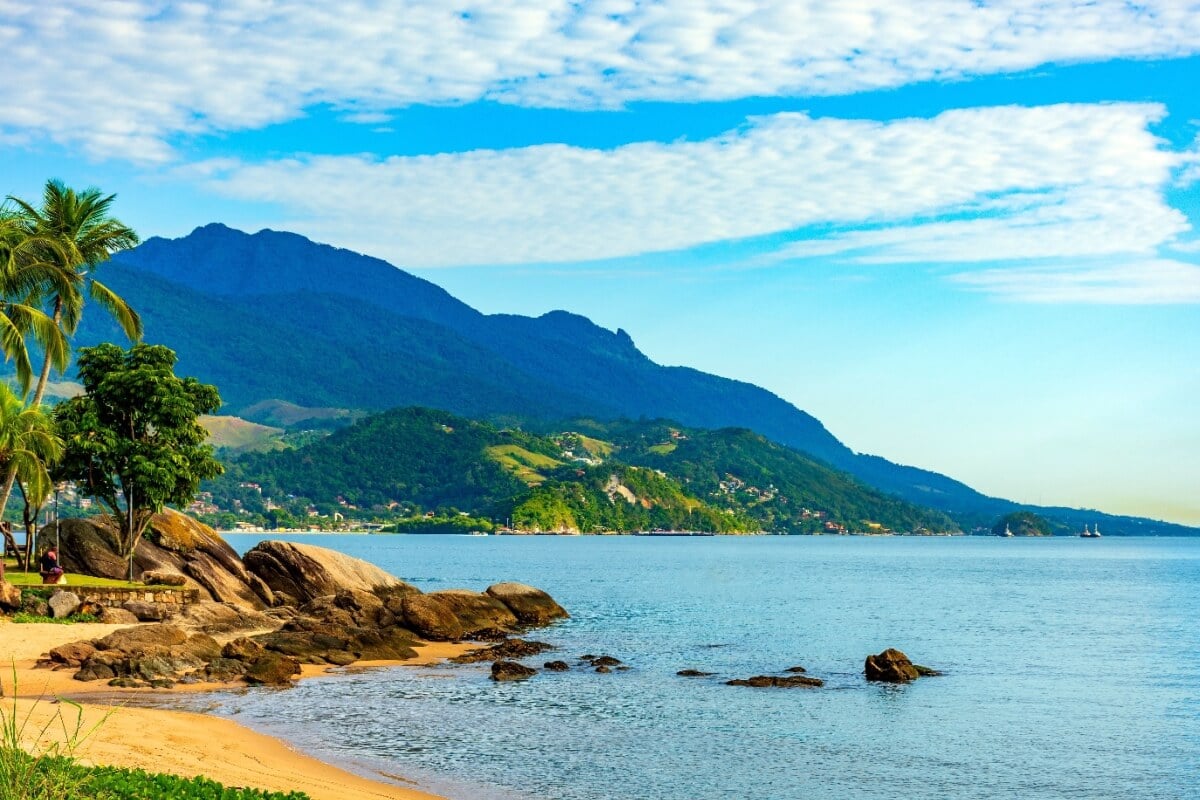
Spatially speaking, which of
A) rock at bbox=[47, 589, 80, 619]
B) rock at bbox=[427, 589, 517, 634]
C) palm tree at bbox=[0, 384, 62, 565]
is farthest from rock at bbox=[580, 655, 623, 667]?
palm tree at bbox=[0, 384, 62, 565]

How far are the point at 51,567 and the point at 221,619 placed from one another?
8509 mm

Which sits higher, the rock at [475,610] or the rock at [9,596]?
the rock at [9,596]

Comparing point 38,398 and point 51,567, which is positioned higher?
point 38,398

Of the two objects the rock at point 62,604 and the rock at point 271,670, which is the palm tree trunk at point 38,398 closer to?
the rock at point 62,604

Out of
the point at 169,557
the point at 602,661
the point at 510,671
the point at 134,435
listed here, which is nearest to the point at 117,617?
the point at 134,435

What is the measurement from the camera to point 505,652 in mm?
53688

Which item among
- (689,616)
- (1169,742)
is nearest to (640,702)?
(1169,742)

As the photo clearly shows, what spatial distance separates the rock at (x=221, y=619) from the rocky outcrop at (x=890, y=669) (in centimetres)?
2901

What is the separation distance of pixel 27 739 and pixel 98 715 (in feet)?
26.4

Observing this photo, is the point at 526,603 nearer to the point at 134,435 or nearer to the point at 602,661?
the point at 602,661

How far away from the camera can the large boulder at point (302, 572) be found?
66.9 m

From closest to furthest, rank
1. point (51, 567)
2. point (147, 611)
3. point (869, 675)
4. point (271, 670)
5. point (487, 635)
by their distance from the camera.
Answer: point (271, 670) < point (869, 675) < point (147, 611) < point (51, 567) < point (487, 635)

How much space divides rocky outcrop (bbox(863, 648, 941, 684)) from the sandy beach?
2609cm

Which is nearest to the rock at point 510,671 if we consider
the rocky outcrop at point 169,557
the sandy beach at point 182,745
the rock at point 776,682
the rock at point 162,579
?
the rock at point 776,682
